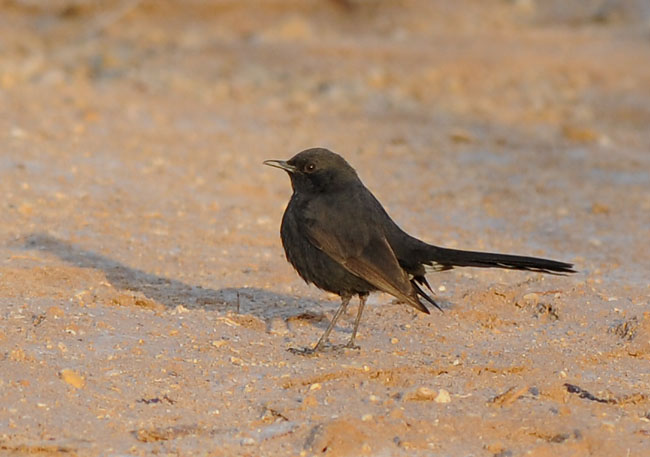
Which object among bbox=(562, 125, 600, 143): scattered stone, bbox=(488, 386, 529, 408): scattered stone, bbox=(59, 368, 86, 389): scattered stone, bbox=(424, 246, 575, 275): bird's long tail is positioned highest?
bbox=(562, 125, 600, 143): scattered stone

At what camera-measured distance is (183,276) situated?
7895mm

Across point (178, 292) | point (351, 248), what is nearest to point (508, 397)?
point (351, 248)

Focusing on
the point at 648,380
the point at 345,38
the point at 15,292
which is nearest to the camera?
the point at 648,380

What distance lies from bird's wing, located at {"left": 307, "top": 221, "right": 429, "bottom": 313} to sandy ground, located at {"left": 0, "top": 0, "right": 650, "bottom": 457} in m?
0.35

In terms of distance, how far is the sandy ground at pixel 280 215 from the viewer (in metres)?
5.12

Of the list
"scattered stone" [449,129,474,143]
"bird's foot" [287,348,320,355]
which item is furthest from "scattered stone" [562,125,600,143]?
"bird's foot" [287,348,320,355]

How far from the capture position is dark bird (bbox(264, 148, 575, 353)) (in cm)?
620

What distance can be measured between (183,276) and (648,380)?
3.16 meters

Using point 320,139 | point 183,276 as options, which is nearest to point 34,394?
point 183,276

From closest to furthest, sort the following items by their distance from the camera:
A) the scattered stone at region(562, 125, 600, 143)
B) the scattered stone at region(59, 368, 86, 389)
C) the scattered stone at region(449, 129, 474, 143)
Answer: the scattered stone at region(59, 368, 86, 389), the scattered stone at region(449, 129, 474, 143), the scattered stone at region(562, 125, 600, 143)

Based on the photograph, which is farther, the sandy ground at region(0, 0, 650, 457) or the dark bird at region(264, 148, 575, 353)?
the dark bird at region(264, 148, 575, 353)

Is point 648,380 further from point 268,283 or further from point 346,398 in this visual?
point 268,283

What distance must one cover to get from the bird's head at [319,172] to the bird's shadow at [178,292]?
0.79 metres

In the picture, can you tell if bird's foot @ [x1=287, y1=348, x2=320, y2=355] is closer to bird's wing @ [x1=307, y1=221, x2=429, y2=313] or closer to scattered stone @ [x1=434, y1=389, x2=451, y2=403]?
bird's wing @ [x1=307, y1=221, x2=429, y2=313]
